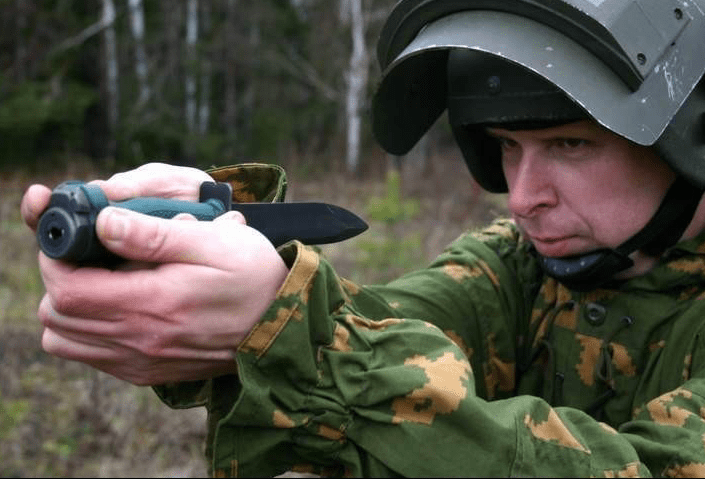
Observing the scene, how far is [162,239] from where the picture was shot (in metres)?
1.26

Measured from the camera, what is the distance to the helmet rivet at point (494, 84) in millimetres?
2316

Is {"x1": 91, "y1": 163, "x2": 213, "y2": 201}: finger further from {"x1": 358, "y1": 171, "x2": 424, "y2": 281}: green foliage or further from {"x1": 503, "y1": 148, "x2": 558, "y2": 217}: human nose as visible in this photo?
{"x1": 358, "y1": 171, "x2": 424, "y2": 281}: green foliage

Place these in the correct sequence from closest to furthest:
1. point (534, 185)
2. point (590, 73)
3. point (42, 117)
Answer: point (590, 73)
point (534, 185)
point (42, 117)

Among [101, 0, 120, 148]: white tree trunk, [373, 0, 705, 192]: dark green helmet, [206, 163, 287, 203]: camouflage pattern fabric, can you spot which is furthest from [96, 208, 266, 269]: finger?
[101, 0, 120, 148]: white tree trunk

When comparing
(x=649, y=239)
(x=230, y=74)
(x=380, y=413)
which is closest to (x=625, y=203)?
(x=649, y=239)

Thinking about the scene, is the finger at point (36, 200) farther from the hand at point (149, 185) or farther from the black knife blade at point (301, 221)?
the black knife blade at point (301, 221)

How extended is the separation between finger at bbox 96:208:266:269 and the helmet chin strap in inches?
49.2

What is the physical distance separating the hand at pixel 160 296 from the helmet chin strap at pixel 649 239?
117 centimetres

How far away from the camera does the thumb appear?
1240 millimetres

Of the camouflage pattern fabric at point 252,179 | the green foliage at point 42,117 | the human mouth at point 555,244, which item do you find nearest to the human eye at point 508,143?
the human mouth at point 555,244

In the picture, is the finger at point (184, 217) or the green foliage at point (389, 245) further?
the green foliage at point (389, 245)

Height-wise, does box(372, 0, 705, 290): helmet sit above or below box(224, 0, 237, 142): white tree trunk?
above

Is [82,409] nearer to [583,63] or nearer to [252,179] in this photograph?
[252,179]

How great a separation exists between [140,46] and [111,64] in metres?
1.08
